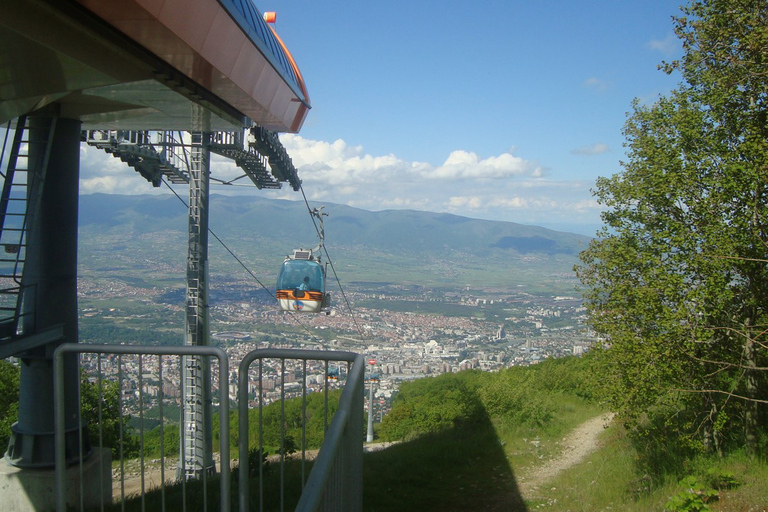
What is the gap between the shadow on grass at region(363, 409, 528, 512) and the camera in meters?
6.81

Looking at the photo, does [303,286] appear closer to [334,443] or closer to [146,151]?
[146,151]

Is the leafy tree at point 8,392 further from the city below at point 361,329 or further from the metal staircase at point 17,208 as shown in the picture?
the metal staircase at point 17,208

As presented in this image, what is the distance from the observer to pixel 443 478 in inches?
323

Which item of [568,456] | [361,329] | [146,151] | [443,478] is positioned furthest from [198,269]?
[361,329]

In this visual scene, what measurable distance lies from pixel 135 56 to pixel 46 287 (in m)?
2.89

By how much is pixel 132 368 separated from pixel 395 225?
14022 cm

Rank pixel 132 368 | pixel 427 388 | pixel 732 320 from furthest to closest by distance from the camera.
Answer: pixel 427 388, pixel 732 320, pixel 132 368

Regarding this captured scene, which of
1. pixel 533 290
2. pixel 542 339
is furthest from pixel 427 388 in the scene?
pixel 533 290

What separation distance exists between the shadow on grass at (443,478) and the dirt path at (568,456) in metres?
0.24

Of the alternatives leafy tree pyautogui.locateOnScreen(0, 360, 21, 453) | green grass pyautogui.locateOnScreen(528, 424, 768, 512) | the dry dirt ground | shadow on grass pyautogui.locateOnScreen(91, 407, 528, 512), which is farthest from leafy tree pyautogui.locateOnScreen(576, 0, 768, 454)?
leafy tree pyautogui.locateOnScreen(0, 360, 21, 453)

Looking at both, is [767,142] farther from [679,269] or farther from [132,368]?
[132,368]

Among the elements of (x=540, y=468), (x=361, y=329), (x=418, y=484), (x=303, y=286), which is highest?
(x=303, y=286)

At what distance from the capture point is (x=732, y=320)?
Answer: 6977 millimetres

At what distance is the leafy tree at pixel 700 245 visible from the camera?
6.59m
